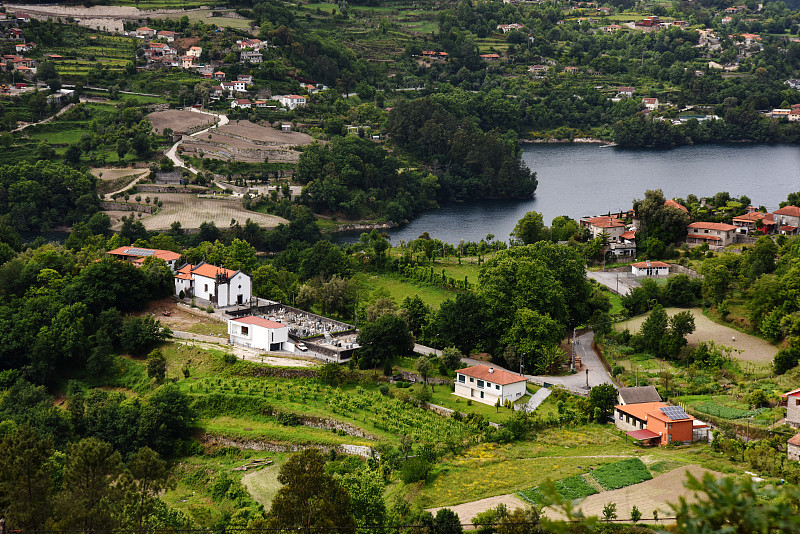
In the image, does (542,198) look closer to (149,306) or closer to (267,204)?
(267,204)

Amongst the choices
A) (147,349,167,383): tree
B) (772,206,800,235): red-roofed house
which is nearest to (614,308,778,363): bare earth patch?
(772,206,800,235): red-roofed house

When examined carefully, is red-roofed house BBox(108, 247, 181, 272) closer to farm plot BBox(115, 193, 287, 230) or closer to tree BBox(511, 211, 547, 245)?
farm plot BBox(115, 193, 287, 230)

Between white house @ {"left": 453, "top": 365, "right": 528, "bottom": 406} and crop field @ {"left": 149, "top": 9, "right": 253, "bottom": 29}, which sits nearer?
white house @ {"left": 453, "top": 365, "right": 528, "bottom": 406}

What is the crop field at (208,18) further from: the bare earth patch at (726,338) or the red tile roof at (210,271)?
the bare earth patch at (726,338)

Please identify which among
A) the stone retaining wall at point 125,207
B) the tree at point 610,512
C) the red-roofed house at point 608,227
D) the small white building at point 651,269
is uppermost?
the tree at point 610,512

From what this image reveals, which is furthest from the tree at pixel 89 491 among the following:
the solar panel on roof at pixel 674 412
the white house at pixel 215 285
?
the solar panel on roof at pixel 674 412

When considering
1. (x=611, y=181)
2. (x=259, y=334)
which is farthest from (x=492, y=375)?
(x=611, y=181)

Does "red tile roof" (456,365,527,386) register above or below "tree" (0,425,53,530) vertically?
below
